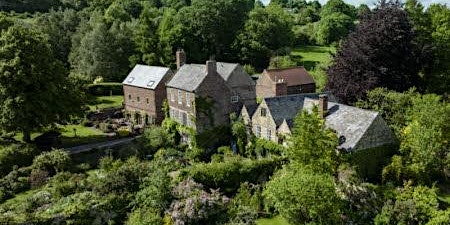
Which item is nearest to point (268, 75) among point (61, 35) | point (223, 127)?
point (223, 127)

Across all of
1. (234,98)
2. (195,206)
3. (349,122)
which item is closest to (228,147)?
(234,98)

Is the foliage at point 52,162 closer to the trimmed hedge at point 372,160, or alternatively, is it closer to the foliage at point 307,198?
the foliage at point 307,198

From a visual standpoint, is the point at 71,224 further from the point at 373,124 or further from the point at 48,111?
the point at 373,124

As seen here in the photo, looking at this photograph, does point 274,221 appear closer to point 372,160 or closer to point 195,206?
point 195,206

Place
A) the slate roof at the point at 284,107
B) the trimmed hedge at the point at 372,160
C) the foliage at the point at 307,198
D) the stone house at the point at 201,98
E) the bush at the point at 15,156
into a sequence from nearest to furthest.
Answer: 1. the foliage at the point at 307,198
2. the trimmed hedge at the point at 372,160
3. the slate roof at the point at 284,107
4. the bush at the point at 15,156
5. the stone house at the point at 201,98

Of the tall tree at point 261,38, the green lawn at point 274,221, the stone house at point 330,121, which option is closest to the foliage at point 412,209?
the stone house at point 330,121

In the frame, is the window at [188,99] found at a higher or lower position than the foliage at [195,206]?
higher
